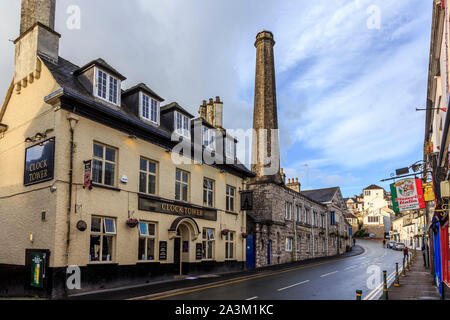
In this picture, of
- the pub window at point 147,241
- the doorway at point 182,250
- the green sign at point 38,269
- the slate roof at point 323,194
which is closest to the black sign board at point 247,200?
the doorway at point 182,250

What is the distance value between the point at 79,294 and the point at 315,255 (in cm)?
3482

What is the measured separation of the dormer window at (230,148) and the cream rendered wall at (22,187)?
14.3 metres

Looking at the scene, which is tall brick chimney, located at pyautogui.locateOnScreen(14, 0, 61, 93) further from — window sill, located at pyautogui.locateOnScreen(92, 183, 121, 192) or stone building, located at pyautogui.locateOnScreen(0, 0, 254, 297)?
window sill, located at pyautogui.locateOnScreen(92, 183, 121, 192)

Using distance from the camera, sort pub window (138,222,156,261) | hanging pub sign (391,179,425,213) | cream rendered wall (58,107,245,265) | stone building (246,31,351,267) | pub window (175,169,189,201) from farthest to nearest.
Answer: stone building (246,31,351,267)
pub window (175,169,189,201)
pub window (138,222,156,261)
cream rendered wall (58,107,245,265)
hanging pub sign (391,179,425,213)

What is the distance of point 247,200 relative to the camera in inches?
1078

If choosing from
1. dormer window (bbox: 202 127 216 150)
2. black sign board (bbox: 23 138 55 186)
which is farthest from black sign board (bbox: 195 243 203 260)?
black sign board (bbox: 23 138 55 186)

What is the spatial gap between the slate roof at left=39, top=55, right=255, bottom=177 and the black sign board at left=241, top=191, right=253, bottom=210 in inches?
359

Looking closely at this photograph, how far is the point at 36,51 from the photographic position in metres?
16.8

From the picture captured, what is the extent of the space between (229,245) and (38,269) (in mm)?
13995

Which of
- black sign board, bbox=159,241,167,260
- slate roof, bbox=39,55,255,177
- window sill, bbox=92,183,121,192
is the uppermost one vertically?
slate roof, bbox=39,55,255,177

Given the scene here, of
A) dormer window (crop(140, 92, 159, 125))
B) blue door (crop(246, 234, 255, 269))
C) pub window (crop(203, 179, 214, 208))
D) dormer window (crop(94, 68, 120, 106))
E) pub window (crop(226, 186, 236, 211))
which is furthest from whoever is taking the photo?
blue door (crop(246, 234, 255, 269))

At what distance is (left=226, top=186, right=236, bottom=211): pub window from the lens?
26.6 meters

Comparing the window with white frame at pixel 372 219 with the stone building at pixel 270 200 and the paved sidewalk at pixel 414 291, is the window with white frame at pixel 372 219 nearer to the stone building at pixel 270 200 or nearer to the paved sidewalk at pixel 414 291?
the stone building at pixel 270 200

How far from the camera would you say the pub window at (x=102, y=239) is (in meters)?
15.8
